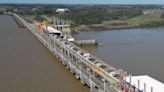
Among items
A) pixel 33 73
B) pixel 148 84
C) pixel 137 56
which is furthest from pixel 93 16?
pixel 148 84

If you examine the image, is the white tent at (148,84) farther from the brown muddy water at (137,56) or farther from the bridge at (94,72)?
the brown muddy water at (137,56)

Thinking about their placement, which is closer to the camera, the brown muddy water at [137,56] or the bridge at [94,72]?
the bridge at [94,72]

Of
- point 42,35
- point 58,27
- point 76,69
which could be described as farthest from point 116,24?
point 76,69

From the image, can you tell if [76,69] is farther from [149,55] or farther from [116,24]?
[116,24]

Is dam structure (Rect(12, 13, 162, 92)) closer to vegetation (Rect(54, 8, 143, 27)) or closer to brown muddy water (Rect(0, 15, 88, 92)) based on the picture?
brown muddy water (Rect(0, 15, 88, 92))

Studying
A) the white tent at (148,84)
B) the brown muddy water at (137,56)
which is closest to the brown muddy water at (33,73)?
the white tent at (148,84)

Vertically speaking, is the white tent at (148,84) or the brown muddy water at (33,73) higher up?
the white tent at (148,84)

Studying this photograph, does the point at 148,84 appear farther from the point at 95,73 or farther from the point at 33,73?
the point at 33,73

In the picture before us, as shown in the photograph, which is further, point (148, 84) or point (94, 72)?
point (94, 72)

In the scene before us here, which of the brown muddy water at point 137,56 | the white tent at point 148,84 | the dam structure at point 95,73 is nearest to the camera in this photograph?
the white tent at point 148,84
